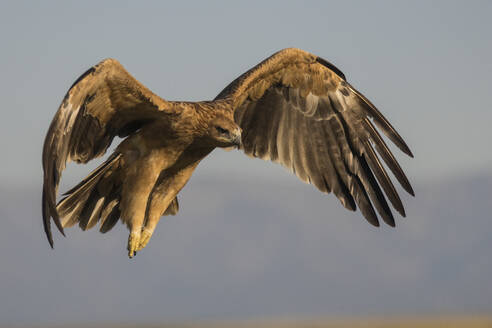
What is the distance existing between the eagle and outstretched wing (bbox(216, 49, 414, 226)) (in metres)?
0.01

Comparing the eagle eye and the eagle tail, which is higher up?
the eagle eye

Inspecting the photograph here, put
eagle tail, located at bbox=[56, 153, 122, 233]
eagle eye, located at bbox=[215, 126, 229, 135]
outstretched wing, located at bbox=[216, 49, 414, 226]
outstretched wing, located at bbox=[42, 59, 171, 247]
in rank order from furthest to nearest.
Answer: outstretched wing, located at bbox=[216, 49, 414, 226]
eagle tail, located at bbox=[56, 153, 122, 233]
eagle eye, located at bbox=[215, 126, 229, 135]
outstretched wing, located at bbox=[42, 59, 171, 247]

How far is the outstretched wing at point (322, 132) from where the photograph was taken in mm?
11516

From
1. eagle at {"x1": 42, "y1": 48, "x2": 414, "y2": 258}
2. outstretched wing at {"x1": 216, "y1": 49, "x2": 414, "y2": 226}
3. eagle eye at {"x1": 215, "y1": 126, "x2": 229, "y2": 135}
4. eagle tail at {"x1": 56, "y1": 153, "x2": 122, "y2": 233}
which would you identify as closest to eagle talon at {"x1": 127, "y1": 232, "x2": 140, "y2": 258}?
eagle at {"x1": 42, "y1": 48, "x2": 414, "y2": 258}

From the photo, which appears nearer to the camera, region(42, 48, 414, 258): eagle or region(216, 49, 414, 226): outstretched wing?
region(42, 48, 414, 258): eagle

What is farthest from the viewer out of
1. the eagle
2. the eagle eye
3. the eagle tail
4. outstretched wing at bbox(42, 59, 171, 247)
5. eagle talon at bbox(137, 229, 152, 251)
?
the eagle tail

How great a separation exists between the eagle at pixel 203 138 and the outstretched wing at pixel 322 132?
0.04 ft

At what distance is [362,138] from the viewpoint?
11.8 meters

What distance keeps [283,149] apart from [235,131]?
1747 millimetres

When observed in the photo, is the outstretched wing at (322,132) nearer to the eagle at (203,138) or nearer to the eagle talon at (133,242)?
the eagle at (203,138)

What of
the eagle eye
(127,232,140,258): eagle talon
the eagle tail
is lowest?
(127,232,140,258): eagle talon

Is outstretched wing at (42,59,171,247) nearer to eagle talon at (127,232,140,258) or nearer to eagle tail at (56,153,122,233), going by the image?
eagle tail at (56,153,122,233)

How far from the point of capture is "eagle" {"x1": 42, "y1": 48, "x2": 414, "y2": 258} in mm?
9641

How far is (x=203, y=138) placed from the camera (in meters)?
10.3
